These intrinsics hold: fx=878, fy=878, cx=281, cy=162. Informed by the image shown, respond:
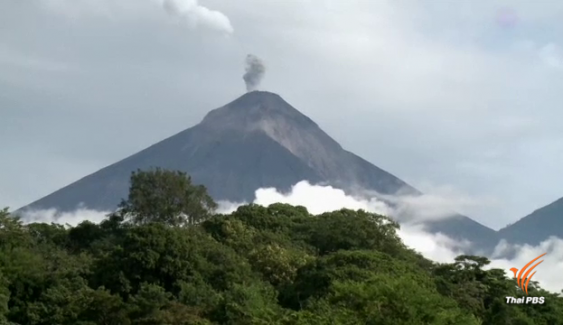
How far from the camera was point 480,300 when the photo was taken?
3316cm

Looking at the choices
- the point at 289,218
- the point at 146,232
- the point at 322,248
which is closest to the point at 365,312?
the point at 146,232

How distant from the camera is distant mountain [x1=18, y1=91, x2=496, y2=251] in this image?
16088 centimetres

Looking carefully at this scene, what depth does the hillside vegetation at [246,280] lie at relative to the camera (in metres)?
22.2

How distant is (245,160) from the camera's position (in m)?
172

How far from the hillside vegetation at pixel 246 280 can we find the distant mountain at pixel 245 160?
112446mm

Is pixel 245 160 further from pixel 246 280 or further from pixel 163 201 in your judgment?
pixel 246 280

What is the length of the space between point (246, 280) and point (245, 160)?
448 feet

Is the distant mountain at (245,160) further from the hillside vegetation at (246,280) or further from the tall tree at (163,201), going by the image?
the hillside vegetation at (246,280)

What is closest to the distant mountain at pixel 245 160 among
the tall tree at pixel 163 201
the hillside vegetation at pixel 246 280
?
the tall tree at pixel 163 201

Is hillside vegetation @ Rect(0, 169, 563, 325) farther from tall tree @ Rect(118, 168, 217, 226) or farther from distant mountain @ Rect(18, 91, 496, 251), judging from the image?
distant mountain @ Rect(18, 91, 496, 251)

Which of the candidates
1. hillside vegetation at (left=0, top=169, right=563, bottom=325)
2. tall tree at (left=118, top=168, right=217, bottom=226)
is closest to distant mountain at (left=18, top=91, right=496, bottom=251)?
tall tree at (left=118, top=168, right=217, bottom=226)

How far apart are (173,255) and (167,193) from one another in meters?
15.1

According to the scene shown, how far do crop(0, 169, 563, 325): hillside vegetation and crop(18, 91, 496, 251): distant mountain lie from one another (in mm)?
112446

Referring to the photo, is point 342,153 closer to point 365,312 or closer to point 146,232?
point 146,232
